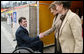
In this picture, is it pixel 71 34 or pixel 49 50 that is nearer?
pixel 71 34

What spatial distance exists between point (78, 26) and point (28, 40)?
4.52 feet

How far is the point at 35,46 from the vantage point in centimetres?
301

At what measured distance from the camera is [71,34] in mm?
1801

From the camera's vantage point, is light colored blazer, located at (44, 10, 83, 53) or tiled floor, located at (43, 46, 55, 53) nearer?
light colored blazer, located at (44, 10, 83, 53)

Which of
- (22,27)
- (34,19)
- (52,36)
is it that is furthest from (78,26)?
(52,36)

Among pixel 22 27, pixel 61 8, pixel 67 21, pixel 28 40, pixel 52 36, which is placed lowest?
pixel 52 36

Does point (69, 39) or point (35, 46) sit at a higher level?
point (69, 39)

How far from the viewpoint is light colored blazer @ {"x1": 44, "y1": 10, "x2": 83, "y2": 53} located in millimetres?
1730

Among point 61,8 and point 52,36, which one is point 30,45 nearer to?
point 61,8

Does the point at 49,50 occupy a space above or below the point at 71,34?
below

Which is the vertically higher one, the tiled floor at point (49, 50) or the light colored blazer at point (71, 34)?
the light colored blazer at point (71, 34)

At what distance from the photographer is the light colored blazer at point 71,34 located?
1.73 metres

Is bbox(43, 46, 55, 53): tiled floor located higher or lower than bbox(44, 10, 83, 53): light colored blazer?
lower

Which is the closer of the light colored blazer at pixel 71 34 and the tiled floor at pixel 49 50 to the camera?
the light colored blazer at pixel 71 34
